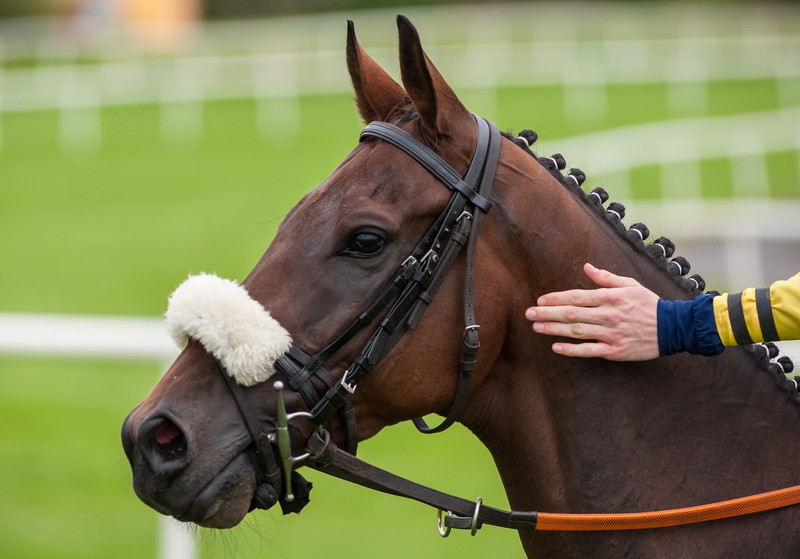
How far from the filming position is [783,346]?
4.16 m

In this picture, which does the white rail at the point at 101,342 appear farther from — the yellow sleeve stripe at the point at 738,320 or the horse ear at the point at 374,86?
the yellow sleeve stripe at the point at 738,320

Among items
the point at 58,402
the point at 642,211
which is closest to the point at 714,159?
the point at 642,211

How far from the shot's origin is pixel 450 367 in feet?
9.11

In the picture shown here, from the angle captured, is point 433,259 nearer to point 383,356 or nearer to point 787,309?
point 383,356

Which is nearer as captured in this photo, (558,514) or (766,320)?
(766,320)

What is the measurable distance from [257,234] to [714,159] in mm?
8356

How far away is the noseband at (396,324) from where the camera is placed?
8.71ft

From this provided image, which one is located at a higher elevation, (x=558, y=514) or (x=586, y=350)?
(x=586, y=350)

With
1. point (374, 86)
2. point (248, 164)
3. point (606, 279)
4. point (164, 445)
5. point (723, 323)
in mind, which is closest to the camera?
point (164, 445)

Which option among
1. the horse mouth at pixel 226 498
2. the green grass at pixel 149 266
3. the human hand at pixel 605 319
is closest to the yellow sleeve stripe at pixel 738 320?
the human hand at pixel 605 319

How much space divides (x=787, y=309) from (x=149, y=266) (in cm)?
1139

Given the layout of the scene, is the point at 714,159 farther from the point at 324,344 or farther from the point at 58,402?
the point at 324,344

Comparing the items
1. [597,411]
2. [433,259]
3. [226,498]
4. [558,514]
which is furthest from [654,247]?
[226,498]

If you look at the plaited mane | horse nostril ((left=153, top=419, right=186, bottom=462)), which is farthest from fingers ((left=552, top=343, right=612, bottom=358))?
horse nostril ((left=153, top=419, right=186, bottom=462))
